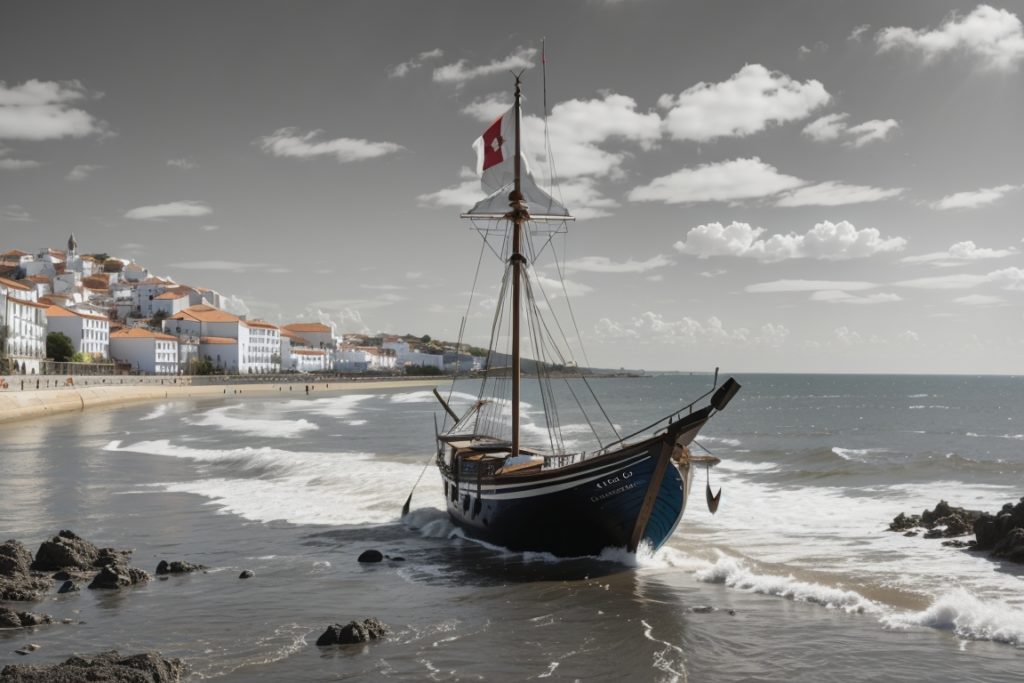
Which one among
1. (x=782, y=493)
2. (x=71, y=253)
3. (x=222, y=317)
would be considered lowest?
(x=782, y=493)

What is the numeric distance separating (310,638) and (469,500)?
25.7 ft

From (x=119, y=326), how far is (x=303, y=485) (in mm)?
127448

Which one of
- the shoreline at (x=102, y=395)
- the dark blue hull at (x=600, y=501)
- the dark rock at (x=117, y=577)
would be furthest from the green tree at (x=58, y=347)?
the dark blue hull at (x=600, y=501)

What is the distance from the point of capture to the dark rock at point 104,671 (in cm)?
998

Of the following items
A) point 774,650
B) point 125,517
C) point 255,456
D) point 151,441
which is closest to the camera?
point 774,650

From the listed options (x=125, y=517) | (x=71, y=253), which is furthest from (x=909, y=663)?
(x=71, y=253)

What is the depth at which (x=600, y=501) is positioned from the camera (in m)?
17.4

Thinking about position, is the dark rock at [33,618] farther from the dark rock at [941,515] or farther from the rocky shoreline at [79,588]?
the dark rock at [941,515]

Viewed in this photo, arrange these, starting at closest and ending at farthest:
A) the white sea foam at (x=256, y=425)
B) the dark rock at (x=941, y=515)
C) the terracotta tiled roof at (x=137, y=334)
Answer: the dark rock at (x=941, y=515) < the white sea foam at (x=256, y=425) < the terracotta tiled roof at (x=137, y=334)

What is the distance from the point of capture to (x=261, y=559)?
1827 centimetres

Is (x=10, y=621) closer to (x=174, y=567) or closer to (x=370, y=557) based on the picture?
(x=174, y=567)

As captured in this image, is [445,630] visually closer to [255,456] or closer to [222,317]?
[255,456]

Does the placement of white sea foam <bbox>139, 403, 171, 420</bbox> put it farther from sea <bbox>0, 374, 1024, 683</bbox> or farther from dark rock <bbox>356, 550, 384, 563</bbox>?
dark rock <bbox>356, 550, 384, 563</bbox>

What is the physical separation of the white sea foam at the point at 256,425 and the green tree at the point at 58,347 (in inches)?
2134
